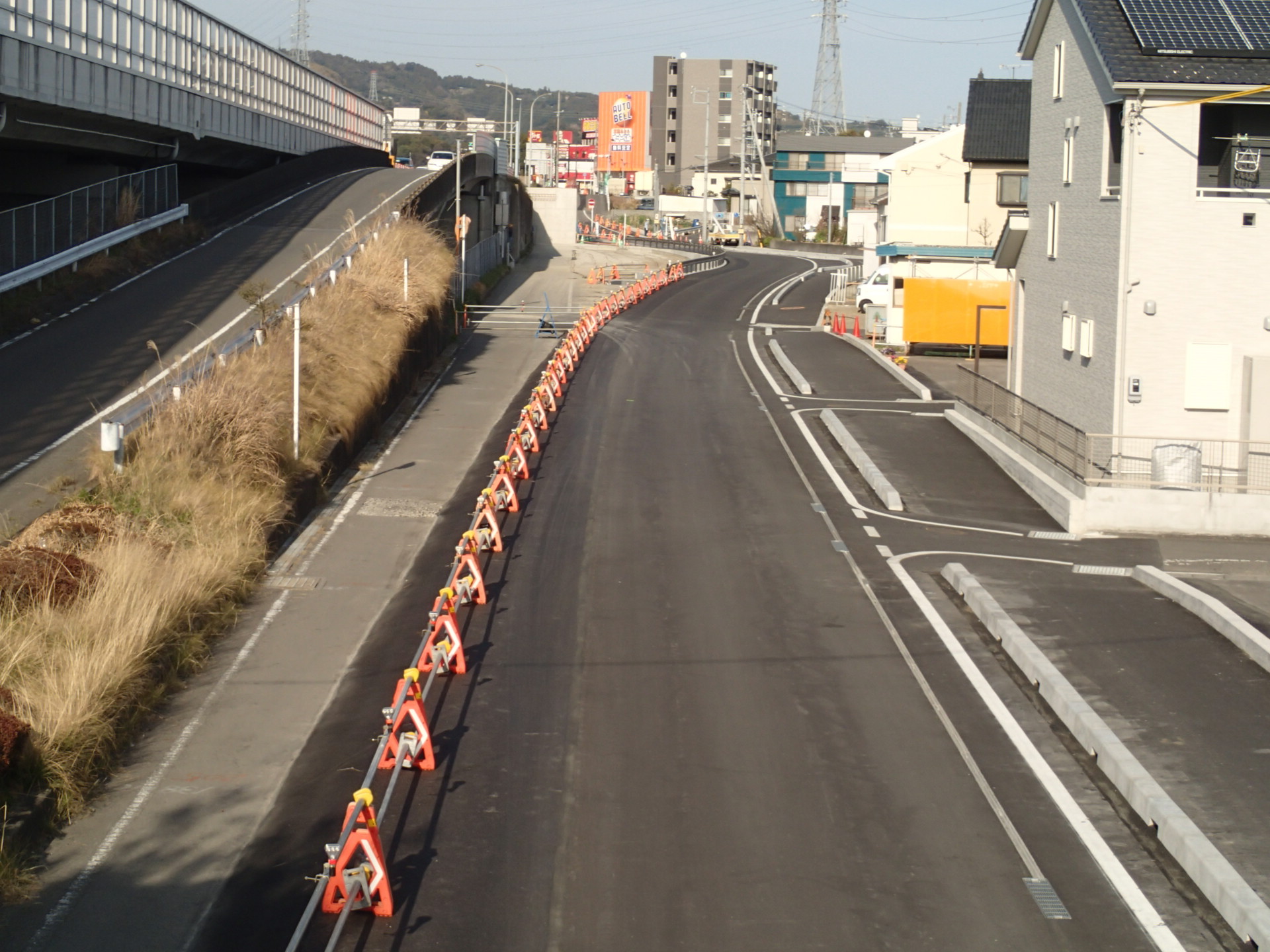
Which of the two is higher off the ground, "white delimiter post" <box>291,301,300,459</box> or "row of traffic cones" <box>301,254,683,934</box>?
"white delimiter post" <box>291,301,300,459</box>

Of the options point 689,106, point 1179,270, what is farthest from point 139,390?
point 689,106

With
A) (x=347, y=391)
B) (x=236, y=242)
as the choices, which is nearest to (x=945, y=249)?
(x=236, y=242)

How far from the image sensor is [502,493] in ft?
65.9

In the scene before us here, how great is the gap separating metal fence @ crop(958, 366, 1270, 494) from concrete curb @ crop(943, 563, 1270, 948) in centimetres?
671

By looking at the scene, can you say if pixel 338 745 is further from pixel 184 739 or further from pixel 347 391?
pixel 347 391

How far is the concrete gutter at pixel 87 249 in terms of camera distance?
27.4 metres

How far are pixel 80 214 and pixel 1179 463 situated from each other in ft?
83.8

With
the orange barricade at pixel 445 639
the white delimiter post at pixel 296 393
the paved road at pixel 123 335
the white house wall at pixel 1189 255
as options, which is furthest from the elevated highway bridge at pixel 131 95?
the white house wall at pixel 1189 255

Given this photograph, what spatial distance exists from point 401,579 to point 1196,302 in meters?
14.9

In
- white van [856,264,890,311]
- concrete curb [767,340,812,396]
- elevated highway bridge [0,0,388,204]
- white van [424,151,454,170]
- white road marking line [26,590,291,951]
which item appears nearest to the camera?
white road marking line [26,590,291,951]

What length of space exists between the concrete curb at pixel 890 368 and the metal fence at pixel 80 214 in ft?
68.6

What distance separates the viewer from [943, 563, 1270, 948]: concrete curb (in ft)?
29.1

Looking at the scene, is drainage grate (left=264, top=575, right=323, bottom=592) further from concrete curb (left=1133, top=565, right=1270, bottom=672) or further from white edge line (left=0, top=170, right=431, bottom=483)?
concrete curb (left=1133, top=565, right=1270, bottom=672)

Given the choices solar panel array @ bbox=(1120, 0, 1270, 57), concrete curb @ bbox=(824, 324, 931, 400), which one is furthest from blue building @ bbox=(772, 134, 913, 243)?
solar panel array @ bbox=(1120, 0, 1270, 57)
